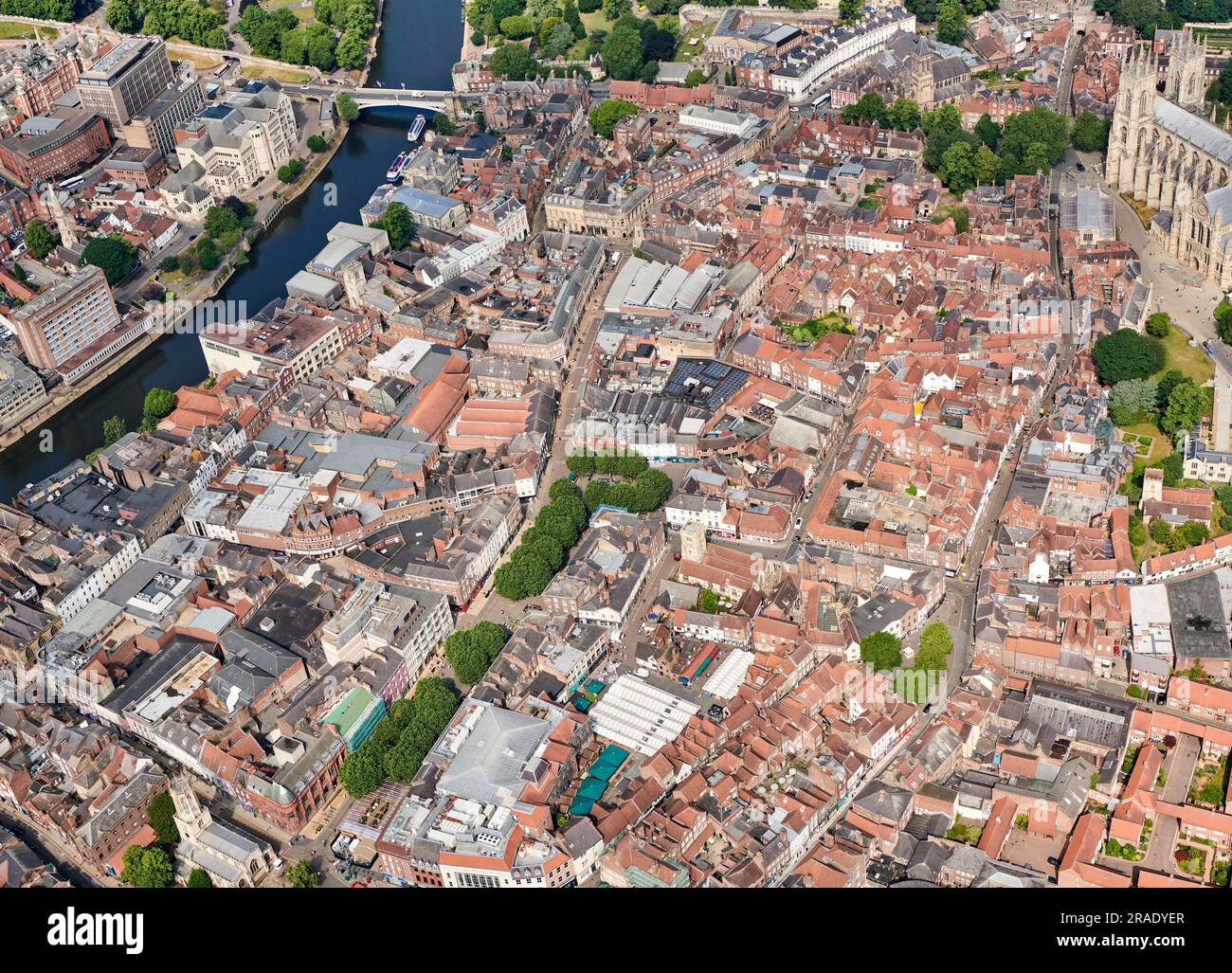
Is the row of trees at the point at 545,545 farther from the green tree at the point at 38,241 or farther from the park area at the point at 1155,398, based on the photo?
the green tree at the point at 38,241

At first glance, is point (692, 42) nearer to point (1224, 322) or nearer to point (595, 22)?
point (595, 22)

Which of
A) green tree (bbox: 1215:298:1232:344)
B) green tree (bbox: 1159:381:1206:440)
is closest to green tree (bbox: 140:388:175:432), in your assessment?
green tree (bbox: 1159:381:1206:440)

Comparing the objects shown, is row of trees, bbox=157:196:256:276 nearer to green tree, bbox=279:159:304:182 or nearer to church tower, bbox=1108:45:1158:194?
green tree, bbox=279:159:304:182

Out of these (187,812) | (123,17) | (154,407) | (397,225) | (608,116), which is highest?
(123,17)

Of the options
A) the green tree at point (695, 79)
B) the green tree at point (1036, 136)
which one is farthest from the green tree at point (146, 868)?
the green tree at point (695, 79)

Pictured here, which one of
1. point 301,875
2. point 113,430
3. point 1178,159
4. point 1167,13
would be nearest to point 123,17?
point 113,430

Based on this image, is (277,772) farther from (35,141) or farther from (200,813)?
(35,141)
